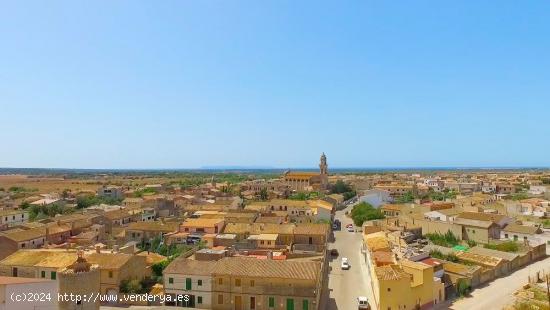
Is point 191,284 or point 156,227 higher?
point 156,227

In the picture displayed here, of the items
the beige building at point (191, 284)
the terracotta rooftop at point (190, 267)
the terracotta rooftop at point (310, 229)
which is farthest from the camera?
the terracotta rooftop at point (310, 229)

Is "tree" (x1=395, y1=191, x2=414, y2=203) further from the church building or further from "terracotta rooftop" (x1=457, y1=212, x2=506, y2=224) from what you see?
"terracotta rooftop" (x1=457, y1=212, x2=506, y2=224)

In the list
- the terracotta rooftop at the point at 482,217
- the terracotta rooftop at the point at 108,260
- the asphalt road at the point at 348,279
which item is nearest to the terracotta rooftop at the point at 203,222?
the asphalt road at the point at 348,279

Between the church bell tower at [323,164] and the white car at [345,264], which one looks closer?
the white car at [345,264]

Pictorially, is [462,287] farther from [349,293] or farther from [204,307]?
[204,307]

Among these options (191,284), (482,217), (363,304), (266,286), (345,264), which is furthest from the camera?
(482,217)

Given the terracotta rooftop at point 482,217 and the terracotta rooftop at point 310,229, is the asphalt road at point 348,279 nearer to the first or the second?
the terracotta rooftop at point 310,229

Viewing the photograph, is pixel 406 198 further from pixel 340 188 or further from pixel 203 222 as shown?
pixel 203 222

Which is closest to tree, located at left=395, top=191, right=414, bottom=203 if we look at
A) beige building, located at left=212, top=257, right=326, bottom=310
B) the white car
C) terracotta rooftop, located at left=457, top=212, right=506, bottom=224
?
terracotta rooftop, located at left=457, top=212, right=506, bottom=224

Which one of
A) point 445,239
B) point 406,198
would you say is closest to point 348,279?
point 445,239
